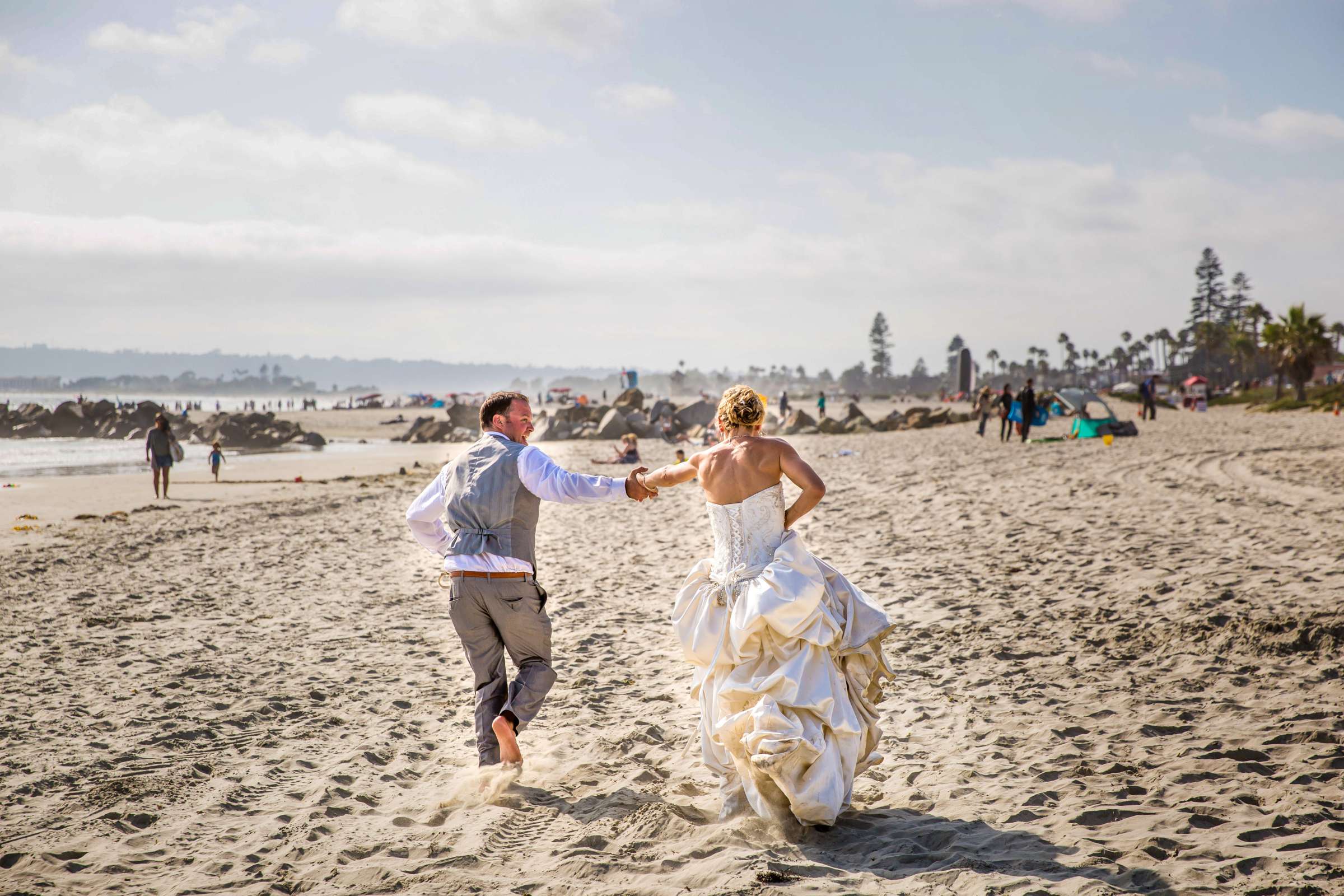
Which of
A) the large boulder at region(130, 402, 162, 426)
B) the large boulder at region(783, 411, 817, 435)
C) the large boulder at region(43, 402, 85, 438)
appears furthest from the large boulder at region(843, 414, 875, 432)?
the large boulder at region(43, 402, 85, 438)

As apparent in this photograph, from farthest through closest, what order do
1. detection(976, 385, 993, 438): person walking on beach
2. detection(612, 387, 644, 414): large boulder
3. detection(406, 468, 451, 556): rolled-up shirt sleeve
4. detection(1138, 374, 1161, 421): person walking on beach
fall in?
detection(612, 387, 644, 414): large boulder → detection(1138, 374, 1161, 421): person walking on beach → detection(976, 385, 993, 438): person walking on beach → detection(406, 468, 451, 556): rolled-up shirt sleeve

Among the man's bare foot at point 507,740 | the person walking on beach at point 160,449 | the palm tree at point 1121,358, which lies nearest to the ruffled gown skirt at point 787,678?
the man's bare foot at point 507,740

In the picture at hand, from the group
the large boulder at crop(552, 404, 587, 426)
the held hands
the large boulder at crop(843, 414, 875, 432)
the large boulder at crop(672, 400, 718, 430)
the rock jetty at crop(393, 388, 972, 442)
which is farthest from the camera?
the large boulder at crop(552, 404, 587, 426)

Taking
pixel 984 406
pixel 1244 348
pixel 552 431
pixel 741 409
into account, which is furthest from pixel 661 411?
pixel 1244 348

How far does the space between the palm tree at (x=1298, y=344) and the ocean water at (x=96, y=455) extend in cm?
5797

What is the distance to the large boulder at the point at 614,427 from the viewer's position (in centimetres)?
3778

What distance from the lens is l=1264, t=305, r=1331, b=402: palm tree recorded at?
5484 centimetres

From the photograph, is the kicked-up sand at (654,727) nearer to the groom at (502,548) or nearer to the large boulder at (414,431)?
the groom at (502,548)

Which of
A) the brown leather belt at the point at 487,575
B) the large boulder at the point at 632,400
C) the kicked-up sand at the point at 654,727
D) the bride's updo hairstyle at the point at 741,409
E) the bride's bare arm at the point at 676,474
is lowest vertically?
the kicked-up sand at the point at 654,727

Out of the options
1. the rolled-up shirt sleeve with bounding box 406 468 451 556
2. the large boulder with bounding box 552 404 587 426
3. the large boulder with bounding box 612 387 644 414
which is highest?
the large boulder with bounding box 612 387 644 414

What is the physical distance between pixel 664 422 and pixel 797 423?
6.40 meters

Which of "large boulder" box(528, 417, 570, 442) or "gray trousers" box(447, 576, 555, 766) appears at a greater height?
"large boulder" box(528, 417, 570, 442)

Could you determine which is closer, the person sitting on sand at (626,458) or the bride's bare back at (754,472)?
the bride's bare back at (754,472)

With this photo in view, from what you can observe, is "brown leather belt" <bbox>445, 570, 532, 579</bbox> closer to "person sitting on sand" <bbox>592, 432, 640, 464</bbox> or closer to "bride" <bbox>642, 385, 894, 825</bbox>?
"bride" <bbox>642, 385, 894, 825</bbox>
